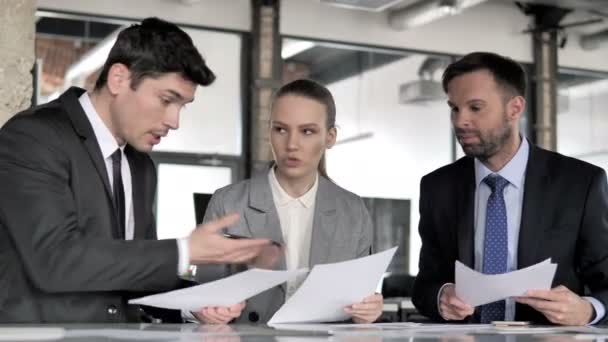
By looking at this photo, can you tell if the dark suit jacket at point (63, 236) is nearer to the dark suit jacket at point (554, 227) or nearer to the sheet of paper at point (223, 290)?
the sheet of paper at point (223, 290)

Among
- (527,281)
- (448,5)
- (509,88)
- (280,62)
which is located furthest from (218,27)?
(527,281)

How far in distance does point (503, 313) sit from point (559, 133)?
30.3 feet

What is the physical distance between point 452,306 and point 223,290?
31.3 inches

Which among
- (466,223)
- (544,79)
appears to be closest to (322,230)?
(466,223)

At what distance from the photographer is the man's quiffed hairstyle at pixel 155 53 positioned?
245 centimetres

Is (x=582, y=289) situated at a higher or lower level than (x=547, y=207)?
lower

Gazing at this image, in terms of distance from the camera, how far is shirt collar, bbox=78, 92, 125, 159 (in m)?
2.47

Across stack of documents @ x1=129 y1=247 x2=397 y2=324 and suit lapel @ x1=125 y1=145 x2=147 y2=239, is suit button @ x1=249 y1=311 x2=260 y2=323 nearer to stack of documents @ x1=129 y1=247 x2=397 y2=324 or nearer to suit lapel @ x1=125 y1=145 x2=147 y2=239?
stack of documents @ x1=129 y1=247 x2=397 y2=324

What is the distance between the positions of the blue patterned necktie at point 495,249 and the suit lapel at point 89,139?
1.21 m

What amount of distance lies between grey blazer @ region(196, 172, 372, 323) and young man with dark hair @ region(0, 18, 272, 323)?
33cm

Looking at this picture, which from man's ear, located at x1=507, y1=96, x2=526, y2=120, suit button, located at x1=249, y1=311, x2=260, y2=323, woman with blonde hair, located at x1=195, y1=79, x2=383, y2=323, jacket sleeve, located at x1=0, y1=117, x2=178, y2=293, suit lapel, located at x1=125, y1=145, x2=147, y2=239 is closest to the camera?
jacket sleeve, located at x1=0, y1=117, x2=178, y2=293

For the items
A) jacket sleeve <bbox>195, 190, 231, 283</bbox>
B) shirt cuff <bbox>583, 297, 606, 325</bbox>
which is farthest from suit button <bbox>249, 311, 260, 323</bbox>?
shirt cuff <bbox>583, 297, 606, 325</bbox>

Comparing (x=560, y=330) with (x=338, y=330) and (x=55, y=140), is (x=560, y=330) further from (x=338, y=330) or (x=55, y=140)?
(x=55, y=140)

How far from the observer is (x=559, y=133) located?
11766mm
